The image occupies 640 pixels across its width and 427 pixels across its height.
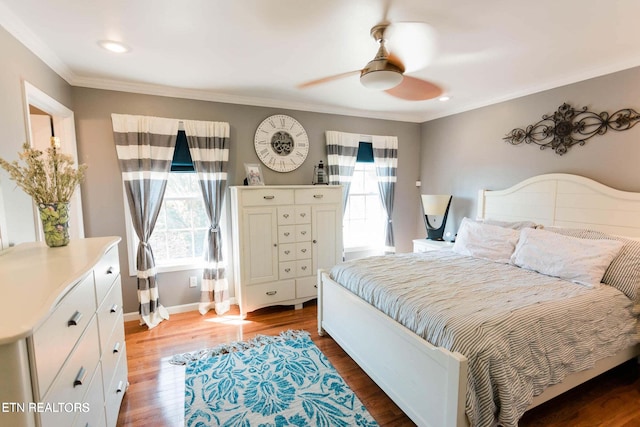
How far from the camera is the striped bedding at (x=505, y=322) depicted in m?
1.46

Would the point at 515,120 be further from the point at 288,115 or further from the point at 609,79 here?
the point at 288,115

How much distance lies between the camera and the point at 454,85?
308 cm

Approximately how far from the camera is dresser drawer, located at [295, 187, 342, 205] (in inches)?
136

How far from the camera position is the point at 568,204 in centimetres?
283

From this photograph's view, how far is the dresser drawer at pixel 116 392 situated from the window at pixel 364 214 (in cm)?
289

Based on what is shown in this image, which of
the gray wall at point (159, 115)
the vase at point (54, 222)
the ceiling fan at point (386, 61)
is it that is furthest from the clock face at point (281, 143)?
the vase at point (54, 222)

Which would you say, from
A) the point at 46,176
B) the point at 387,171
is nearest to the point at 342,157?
the point at 387,171

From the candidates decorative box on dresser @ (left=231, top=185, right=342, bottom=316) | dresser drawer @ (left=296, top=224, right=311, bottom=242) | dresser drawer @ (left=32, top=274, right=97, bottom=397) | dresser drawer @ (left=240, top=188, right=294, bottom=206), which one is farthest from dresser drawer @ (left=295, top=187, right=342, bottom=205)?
dresser drawer @ (left=32, top=274, right=97, bottom=397)

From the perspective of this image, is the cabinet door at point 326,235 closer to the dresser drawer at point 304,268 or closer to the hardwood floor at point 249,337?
the dresser drawer at point 304,268

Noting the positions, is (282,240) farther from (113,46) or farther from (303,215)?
(113,46)

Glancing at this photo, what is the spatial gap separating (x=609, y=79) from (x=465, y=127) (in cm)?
146

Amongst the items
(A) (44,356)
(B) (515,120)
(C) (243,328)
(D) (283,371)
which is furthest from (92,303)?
(B) (515,120)

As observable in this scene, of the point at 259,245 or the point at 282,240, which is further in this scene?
the point at 282,240

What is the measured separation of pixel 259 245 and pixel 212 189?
0.83 metres
